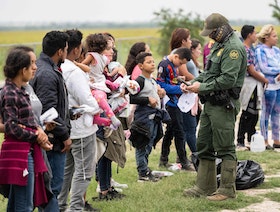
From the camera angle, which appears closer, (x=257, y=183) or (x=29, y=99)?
(x=29, y=99)

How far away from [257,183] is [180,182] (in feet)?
3.15

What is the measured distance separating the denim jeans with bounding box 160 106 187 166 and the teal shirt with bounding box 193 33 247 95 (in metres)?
1.76

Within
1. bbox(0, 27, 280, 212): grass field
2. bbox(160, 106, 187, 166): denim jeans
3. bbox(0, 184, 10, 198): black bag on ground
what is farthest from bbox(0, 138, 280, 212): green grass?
bbox(0, 184, 10, 198): black bag on ground

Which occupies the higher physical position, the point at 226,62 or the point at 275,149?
the point at 226,62

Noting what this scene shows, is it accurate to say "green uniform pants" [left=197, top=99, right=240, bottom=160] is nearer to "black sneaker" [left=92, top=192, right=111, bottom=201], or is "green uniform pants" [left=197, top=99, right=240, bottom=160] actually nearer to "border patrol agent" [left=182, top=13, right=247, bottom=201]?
"border patrol agent" [left=182, top=13, right=247, bottom=201]

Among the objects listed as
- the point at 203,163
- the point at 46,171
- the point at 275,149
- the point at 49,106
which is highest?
the point at 49,106

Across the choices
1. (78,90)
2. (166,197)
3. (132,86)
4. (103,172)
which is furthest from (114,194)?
(78,90)

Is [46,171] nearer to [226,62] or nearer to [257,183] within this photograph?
[226,62]

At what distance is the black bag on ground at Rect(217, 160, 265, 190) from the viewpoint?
8.16 meters

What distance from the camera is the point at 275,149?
440 inches

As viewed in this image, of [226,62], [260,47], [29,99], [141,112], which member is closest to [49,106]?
[29,99]

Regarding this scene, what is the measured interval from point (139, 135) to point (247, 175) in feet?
4.76

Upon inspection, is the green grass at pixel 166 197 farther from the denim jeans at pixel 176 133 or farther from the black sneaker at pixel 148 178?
the denim jeans at pixel 176 133

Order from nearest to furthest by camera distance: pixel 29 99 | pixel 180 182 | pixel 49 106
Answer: pixel 29 99, pixel 49 106, pixel 180 182
